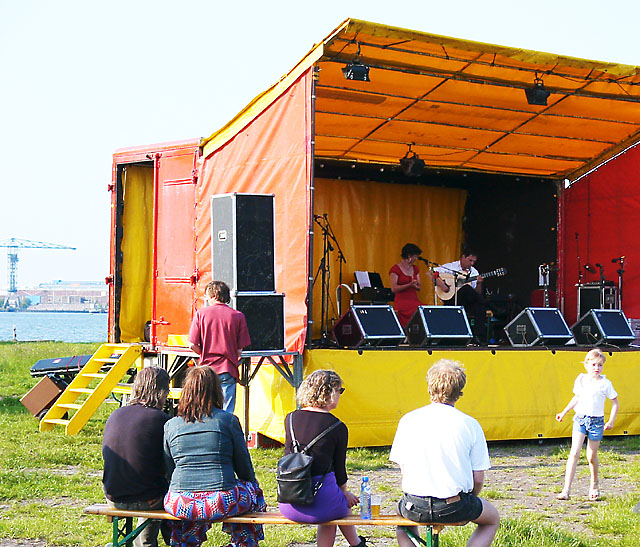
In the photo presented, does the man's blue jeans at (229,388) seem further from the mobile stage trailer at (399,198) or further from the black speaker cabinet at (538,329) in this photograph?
the black speaker cabinet at (538,329)

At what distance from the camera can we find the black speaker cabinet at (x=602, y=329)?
10.3m

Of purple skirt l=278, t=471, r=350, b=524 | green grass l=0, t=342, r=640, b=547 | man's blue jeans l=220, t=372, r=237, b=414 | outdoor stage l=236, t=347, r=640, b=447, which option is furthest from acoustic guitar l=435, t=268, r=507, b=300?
purple skirt l=278, t=471, r=350, b=524

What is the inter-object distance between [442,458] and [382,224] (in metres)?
10.2

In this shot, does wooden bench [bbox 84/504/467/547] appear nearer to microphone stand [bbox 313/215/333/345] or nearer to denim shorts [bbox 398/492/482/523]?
denim shorts [bbox 398/492/482/523]

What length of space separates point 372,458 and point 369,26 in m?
3.95

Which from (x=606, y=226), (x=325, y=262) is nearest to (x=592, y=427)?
(x=606, y=226)

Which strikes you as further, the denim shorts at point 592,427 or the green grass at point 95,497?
the denim shorts at point 592,427

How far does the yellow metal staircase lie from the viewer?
927 centimetres

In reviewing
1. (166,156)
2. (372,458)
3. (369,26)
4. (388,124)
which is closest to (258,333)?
(372,458)

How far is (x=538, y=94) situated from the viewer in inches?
395

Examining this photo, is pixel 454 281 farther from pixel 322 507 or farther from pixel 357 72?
pixel 322 507

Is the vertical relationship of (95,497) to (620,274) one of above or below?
below

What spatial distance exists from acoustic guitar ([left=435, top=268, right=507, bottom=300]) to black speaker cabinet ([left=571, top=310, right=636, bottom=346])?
192 centimetres

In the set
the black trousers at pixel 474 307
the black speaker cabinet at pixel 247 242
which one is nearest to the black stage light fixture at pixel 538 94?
the black trousers at pixel 474 307
